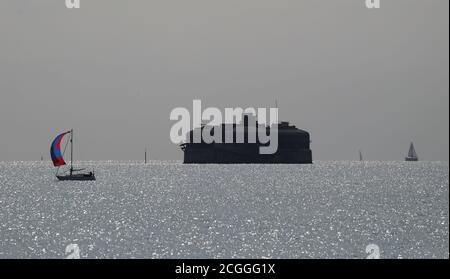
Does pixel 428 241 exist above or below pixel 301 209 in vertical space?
below

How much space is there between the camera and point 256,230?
5525 centimetres

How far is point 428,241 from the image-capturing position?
165 ft

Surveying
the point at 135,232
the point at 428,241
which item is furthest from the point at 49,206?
the point at 428,241
